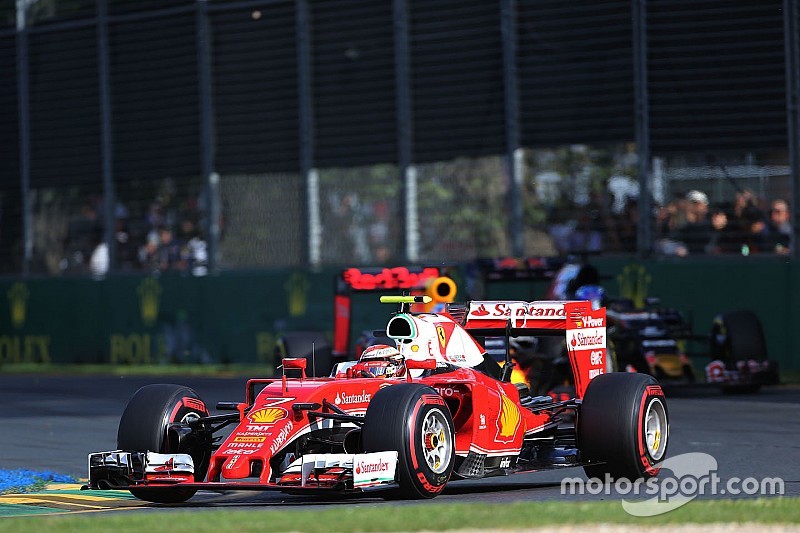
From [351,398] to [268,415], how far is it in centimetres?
63

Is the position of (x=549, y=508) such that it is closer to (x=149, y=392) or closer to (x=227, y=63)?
(x=149, y=392)

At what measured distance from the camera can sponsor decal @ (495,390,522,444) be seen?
1116cm

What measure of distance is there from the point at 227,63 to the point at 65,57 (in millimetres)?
3822

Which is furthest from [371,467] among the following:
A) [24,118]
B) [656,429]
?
[24,118]

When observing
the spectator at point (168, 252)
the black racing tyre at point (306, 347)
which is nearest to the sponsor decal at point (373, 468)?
the black racing tyre at point (306, 347)

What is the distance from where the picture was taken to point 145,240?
96.5ft

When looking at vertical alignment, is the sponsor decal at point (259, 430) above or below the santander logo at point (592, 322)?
below

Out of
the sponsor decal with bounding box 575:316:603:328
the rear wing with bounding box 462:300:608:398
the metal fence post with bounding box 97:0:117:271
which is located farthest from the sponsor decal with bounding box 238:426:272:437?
the metal fence post with bounding box 97:0:117:271

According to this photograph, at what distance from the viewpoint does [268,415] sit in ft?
34.0

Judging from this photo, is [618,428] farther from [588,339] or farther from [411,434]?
[411,434]

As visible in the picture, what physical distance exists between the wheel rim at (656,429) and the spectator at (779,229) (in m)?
11.7

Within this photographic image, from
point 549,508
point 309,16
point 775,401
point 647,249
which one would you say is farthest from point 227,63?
point 549,508

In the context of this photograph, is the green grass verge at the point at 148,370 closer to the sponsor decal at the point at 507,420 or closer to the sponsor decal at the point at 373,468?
the sponsor decal at the point at 507,420

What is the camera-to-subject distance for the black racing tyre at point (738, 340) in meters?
19.5
